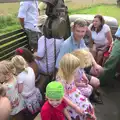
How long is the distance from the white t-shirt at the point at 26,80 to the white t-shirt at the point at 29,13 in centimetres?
188

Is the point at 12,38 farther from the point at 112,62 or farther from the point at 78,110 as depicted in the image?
the point at 78,110

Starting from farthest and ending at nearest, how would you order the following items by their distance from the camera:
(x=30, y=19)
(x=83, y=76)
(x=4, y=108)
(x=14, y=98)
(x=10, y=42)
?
(x=30, y=19)
(x=10, y=42)
(x=83, y=76)
(x=14, y=98)
(x=4, y=108)

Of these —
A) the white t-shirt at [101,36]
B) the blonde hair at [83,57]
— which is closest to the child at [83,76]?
the blonde hair at [83,57]

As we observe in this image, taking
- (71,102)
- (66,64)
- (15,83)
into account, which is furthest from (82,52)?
(15,83)

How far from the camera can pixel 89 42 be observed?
15.4 ft

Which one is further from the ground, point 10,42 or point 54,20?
point 54,20

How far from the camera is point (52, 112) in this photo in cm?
240

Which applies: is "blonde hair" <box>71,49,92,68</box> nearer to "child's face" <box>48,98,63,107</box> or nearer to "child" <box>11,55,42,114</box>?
"child" <box>11,55,42,114</box>

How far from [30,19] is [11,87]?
224 cm

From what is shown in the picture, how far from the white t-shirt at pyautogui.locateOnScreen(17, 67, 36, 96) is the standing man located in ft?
5.91

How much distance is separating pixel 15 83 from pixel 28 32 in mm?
2147

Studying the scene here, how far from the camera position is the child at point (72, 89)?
2.58 m

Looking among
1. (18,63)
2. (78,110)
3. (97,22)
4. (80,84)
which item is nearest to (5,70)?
(18,63)

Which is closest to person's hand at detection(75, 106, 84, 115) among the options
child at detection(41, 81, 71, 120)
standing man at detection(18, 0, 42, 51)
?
child at detection(41, 81, 71, 120)
